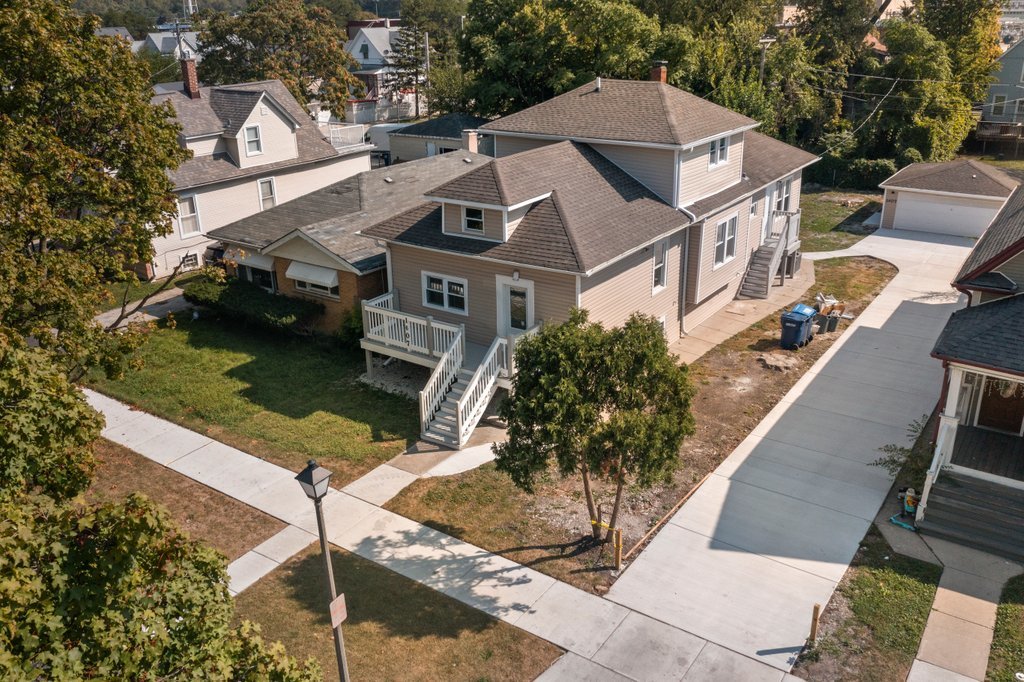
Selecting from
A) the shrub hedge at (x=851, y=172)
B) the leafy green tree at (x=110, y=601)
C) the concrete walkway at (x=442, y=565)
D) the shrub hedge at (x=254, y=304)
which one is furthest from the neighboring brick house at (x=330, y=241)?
the shrub hedge at (x=851, y=172)

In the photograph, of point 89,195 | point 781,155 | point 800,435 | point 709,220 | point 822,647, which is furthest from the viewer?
point 781,155

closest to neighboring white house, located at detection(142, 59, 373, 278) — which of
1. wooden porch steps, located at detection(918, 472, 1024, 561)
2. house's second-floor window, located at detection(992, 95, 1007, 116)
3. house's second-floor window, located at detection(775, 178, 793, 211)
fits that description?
house's second-floor window, located at detection(775, 178, 793, 211)

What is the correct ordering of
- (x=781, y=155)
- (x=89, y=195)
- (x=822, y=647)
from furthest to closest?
(x=781, y=155), (x=89, y=195), (x=822, y=647)

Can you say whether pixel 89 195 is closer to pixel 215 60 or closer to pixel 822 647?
pixel 822 647

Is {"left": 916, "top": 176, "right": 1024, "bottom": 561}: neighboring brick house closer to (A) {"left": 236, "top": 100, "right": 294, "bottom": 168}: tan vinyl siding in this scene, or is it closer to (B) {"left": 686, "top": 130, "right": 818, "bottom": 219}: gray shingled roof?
(B) {"left": 686, "top": 130, "right": 818, "bottom": 219}: gray shingled roof

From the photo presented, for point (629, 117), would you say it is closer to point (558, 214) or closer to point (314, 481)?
point (558, 214)

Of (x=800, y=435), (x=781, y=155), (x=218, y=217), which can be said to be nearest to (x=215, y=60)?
(x=218, y=217)

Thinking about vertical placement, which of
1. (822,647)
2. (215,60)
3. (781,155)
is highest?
(215,60)
